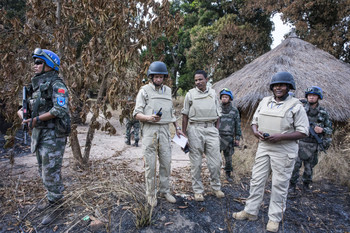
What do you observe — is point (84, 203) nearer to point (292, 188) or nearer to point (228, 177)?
point (228, 177)

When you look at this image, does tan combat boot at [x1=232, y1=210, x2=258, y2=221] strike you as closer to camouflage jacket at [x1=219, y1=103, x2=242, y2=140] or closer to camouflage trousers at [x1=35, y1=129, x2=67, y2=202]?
camouflage jacket at [x1=219, y1=103, x2=242, y2=140]

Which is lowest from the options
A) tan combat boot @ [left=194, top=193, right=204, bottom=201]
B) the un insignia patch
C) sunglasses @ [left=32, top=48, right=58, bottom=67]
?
tan combat boot @ [left=194, top=193, right=204, bottom=201]

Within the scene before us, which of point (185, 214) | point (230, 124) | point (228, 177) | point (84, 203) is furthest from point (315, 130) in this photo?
point (84, 203)

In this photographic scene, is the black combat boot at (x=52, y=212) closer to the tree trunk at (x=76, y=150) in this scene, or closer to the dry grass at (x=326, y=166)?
the tree trunk at (x=76, y=150)

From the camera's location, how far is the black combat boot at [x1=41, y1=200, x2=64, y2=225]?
266 centimetres

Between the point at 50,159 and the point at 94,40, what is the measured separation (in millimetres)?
2084

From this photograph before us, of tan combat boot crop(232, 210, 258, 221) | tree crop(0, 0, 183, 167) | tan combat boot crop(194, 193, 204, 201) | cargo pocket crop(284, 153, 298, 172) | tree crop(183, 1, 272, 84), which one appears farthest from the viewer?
tree crop(183, 1, 272, 84)

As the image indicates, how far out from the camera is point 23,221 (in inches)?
109

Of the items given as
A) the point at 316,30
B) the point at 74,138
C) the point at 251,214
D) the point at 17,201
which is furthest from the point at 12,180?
the point at 316,30

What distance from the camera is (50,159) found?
268 cm

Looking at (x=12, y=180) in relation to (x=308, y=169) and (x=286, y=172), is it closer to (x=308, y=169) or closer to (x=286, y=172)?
(x=286, y=172)

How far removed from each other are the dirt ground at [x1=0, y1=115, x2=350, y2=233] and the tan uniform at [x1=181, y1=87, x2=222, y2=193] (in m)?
0.48

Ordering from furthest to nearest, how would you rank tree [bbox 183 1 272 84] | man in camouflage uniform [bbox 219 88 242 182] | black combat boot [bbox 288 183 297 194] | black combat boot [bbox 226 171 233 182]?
1. tree [bbox 183 1 272 84]
2. black combat boot [bbox 226 171 233 182]
3. man in camouflage uniform [bbox 219 88 242 182]
4. black combat boot [bbox 288 183 297 194]

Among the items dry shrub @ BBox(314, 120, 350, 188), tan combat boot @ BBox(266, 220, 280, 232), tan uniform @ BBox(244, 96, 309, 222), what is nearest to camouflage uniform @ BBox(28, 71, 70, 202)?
tan uniform @ BBox(244, 96, 309, 222)
